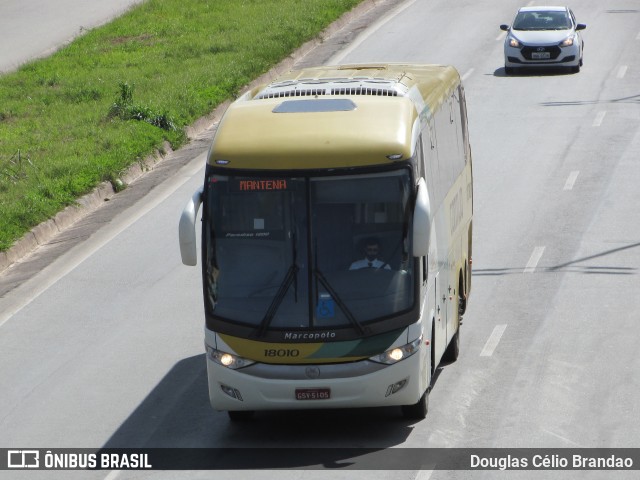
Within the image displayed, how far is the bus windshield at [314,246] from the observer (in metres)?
12.9

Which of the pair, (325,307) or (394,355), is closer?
(325,307)

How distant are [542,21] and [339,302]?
25646 millimetres

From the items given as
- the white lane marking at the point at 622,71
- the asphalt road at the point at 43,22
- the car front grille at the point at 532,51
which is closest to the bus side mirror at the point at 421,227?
the white lane marking at the point at 622,71

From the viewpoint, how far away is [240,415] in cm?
1405

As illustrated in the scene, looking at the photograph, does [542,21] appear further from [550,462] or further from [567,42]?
[550,462]

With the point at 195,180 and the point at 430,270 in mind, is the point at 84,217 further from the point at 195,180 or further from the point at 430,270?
the point at 430,270

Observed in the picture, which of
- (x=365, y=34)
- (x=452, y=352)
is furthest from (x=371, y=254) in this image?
(x=365, y=34)

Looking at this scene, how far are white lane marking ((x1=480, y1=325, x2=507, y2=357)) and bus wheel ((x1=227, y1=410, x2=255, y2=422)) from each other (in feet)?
10.6

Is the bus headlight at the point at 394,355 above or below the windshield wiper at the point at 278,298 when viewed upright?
below

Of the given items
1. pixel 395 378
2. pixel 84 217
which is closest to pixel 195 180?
pixel 84 217

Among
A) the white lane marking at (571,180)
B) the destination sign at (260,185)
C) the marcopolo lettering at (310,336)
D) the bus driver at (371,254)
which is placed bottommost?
the white lane marking at (571,180)
